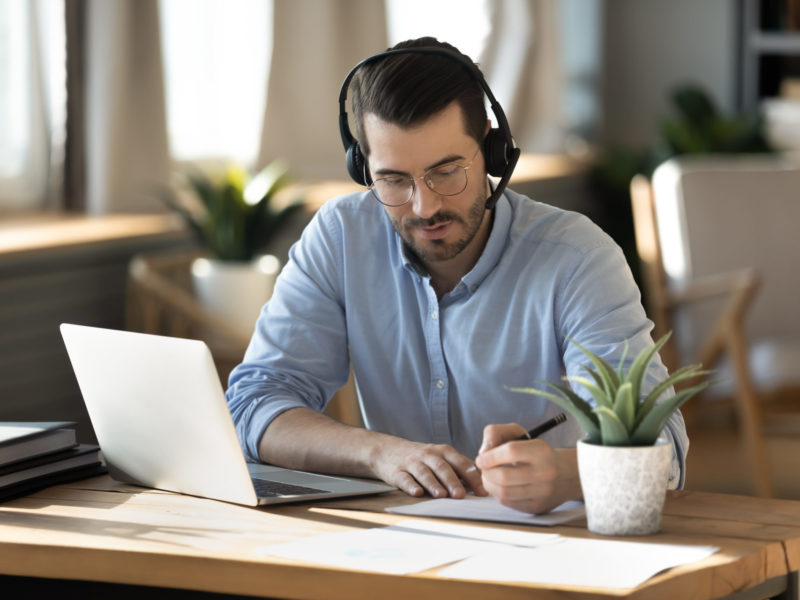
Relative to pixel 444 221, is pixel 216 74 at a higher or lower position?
higher

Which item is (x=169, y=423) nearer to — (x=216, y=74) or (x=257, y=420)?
(x=257, y=420)

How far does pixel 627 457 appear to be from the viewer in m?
1.26

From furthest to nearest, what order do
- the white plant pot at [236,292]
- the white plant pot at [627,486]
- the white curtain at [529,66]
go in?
the white curtain at [529,66], the white plant pot at [236,292], the white plant pot at [627,486]

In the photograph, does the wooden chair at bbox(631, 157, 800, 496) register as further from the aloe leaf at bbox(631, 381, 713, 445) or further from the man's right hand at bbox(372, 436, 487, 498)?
the aloe leaf at bbox(631, 381, 713, 445)

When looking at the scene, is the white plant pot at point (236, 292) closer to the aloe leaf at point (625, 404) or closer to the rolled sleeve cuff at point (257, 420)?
the rolled sleeve cuff at point (257, 420)

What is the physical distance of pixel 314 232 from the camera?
6.38 ft

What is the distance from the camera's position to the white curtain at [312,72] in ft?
13.5

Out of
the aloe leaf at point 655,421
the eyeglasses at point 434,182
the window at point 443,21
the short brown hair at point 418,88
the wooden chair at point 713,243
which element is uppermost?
the window at point 443,21

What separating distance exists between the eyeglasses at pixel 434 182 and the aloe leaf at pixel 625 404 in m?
0.52

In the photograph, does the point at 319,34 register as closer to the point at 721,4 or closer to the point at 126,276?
the point at 126,276

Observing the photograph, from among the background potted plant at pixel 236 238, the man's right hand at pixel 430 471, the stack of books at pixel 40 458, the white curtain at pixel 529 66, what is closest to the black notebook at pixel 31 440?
the stack of books at pixel 40 458

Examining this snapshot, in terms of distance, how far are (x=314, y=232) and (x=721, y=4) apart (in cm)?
382

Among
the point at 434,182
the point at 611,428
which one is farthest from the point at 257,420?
the point at 611,428

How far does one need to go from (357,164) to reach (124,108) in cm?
169
